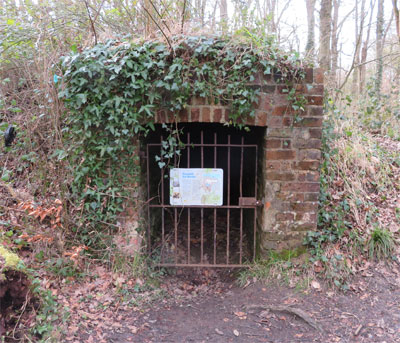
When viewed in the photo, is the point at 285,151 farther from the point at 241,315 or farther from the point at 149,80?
the point at 241,315

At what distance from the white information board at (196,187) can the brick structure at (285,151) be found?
1.78 feet

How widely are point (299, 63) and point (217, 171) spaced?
1.45 meters

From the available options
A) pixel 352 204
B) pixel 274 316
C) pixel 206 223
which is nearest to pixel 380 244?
pixel 352 204

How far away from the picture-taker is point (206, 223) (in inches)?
210

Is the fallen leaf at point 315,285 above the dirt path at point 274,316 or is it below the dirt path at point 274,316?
above

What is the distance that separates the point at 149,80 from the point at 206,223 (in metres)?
2.77

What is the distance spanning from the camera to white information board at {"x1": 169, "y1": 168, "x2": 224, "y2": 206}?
376 cm

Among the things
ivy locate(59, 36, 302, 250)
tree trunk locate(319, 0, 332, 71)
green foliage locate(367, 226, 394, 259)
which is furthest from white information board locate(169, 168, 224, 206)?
tree trunk locate(319, 0, 332, 71)

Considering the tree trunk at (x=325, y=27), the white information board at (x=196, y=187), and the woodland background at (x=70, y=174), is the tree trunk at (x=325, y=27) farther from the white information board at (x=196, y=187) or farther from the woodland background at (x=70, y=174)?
the white information board at (x=196, y=187)

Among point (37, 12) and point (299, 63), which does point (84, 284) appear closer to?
point (299, 63)

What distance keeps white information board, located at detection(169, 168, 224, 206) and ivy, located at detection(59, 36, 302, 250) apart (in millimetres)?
696

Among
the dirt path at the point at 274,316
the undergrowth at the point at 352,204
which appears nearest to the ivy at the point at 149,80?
the undergrowth at the point at 352,204

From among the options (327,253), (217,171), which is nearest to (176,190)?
(217,171)

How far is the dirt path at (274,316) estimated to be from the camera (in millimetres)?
2881
